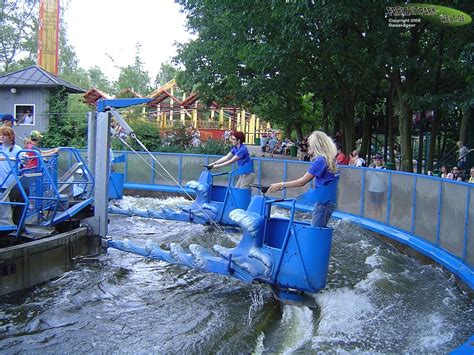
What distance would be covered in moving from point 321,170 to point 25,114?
78.7 ft

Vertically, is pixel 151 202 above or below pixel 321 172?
below

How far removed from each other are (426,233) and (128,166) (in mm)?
11771

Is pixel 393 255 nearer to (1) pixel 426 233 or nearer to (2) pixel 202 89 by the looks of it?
(1) pixel 426 233

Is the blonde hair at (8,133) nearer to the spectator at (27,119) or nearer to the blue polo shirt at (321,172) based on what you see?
the blue polo shirt at (321,172)

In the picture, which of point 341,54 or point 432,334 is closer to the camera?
point 432,334

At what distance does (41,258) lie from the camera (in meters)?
7.78

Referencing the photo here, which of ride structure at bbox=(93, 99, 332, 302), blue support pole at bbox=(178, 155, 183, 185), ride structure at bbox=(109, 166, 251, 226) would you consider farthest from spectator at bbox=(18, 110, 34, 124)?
ride structure at bbox=(93, 99, 332, 302)

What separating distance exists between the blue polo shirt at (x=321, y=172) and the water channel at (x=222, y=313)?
5.43 ft

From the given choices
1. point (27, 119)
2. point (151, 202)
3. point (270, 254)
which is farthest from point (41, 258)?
point (27, 119)

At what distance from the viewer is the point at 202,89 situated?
1069 inches

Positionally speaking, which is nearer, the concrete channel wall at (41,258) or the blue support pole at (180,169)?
the concrete channel wall at (41,258)

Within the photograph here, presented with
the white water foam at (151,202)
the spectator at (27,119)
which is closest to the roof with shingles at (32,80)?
the spectator at (27,119)

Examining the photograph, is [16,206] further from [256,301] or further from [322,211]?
[322,211]

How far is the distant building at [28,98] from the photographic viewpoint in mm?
26750
